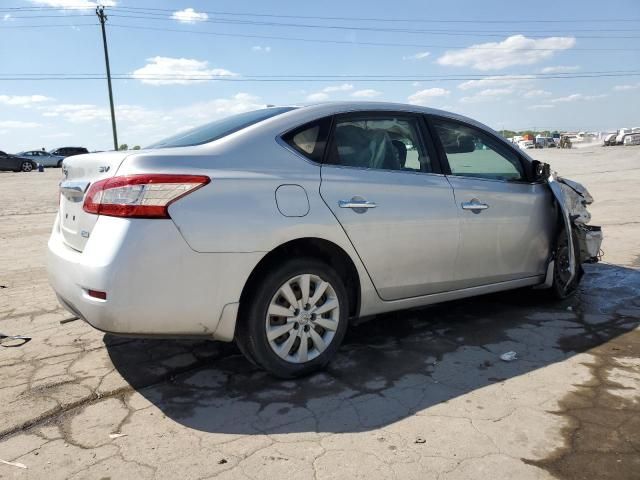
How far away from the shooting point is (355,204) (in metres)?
3.39

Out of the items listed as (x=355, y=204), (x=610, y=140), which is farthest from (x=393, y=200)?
(x=610, y=140)

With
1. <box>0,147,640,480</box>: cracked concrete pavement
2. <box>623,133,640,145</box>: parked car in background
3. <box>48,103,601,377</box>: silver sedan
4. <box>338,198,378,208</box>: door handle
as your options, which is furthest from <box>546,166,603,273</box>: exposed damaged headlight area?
<box>623,133,640,145</box>: parked car in background

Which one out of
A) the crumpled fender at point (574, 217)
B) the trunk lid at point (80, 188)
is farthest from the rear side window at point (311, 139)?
the crumpled fender at point (574, 217)

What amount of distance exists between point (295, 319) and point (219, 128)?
1.37 meters

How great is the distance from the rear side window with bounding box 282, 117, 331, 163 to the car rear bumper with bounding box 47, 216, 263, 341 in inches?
29.3

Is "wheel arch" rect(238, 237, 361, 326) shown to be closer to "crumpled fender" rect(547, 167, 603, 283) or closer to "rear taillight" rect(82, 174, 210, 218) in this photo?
"rear taillight" rect(82, 174, 210, 218)

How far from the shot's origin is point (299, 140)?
336cm

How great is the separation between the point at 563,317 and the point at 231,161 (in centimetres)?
314

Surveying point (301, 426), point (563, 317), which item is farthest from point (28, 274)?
point (563, 317)

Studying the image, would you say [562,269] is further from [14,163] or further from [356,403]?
[14,163]

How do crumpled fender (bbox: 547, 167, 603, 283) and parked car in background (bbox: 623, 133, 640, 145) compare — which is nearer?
crumpled fender (bbox: 547, 167, 603, 283)

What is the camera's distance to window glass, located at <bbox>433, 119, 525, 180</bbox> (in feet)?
13.4

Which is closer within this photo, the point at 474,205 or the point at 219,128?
the point at 219,128

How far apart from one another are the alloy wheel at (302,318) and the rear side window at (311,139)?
2.45 ft
